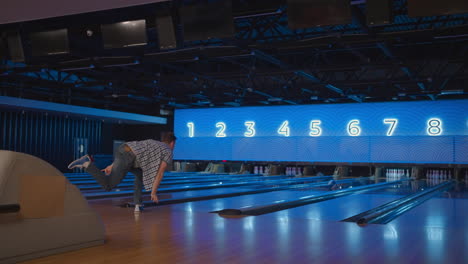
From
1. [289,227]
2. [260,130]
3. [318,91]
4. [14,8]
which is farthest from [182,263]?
[260,130]

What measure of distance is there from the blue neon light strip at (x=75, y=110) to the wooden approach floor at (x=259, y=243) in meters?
9.79

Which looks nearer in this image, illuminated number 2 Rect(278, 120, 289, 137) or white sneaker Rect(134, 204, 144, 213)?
white sneaker Rect(134, 204, 144, 213)

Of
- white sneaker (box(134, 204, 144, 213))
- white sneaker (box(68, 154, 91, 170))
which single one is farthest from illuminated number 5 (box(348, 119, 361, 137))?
white sneaker (box(68, 154, 91, 170))

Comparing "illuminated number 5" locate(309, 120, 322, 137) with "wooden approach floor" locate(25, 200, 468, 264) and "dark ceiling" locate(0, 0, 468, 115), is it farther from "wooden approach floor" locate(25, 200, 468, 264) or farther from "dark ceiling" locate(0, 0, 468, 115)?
"wooden approach floor" locate(25, 200, 468, 264)

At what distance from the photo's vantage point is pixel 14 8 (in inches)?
217

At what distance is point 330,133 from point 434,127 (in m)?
3.41

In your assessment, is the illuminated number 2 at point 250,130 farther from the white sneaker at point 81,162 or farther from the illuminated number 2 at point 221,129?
the white sneaker at point 81,162

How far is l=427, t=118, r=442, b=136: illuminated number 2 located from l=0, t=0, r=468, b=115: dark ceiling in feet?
3.04

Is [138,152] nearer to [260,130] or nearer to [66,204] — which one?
[66,204]

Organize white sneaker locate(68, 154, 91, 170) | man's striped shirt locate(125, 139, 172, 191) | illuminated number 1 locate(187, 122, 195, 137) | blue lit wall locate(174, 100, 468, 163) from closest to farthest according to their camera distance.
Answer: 1. white sneaker locate(68, 154, 91, 170)
2. man's striped shirt locate(125, 139, 172, 191)
3. blue lit wall locate(174, 100, 468, 163)
4. illuminated number 1 locate(187, 122, 195, 137)

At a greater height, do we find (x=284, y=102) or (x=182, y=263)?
(x=284, y=102)

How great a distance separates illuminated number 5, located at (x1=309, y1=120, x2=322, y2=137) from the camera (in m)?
17.4

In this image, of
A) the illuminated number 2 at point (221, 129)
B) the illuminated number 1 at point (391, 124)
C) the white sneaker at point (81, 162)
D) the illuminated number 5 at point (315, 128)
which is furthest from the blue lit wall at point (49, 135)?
the white sneaker at point (81, 162)

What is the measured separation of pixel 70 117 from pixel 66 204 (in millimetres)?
14984
